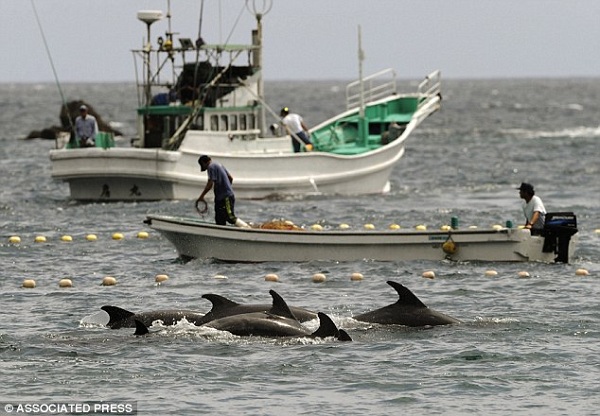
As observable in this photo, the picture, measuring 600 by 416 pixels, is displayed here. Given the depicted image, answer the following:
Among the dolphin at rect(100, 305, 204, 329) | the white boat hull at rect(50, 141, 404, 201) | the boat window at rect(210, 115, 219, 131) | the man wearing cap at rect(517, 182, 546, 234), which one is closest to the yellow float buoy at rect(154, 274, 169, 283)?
the dolphin at rect(100, 305, 204, 329)

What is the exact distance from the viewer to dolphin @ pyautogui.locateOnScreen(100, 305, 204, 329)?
17.5m

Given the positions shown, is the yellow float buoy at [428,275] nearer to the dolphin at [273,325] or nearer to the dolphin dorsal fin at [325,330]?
the dolphin at [273,325]

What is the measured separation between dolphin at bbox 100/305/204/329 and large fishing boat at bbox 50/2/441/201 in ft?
45.0

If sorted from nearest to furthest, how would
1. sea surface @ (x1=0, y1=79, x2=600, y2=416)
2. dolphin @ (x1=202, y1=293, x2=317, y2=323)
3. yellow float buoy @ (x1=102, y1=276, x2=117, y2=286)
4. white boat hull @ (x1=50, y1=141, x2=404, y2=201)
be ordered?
sea surface @ (x1=0, y1=79, x2=600, y2=416) → dolphin @ (x1=202, y1=293, x2=317, y2=323) → yellow float buoy @ (x1=102, y1=276, x2=117, y2=286) → white boat hull @ (x1=50, y1=141, x2=404, y2=201)

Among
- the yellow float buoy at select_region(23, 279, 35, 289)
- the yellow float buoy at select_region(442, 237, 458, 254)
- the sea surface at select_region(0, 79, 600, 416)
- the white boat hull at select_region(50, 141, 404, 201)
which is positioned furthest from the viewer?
the white boat hull at select_region(50, 141, 404, 201)

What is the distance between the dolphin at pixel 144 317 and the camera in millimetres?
17516

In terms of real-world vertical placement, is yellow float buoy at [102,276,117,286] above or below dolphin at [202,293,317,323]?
below

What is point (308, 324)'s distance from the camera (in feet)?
57.8

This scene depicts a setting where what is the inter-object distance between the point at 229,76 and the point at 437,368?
18.5m

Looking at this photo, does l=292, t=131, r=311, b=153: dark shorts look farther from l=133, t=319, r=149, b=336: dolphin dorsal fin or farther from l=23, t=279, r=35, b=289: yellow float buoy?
l=133, t=319, r=149, b=336: dolphin dorsal fin

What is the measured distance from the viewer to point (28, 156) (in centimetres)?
5009

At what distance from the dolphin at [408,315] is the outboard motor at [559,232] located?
528 centimetres

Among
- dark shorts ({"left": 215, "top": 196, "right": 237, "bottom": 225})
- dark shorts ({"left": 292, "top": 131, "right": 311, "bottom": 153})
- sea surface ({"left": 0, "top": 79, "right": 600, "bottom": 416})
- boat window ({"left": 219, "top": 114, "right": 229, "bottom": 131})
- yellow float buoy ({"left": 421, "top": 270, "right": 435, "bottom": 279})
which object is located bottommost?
sea surface ({"left": 0, "top": 79, "right": 600, "bottom": 416})

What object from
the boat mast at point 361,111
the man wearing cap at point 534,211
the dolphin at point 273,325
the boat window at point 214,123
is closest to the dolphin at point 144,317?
the dolphin at point 273,325
